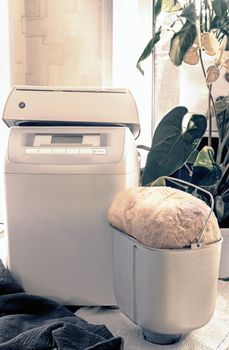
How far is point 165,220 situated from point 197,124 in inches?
15.5

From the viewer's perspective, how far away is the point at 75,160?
3.03 ft

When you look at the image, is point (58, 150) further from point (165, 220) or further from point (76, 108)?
point (165, 220)

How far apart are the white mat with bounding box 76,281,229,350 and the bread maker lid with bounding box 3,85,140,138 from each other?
1.29 feet

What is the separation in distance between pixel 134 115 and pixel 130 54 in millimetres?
639

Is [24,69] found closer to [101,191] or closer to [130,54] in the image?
[130,54]

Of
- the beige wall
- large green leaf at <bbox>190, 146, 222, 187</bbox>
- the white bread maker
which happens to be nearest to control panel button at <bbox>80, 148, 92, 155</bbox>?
the white bread maker

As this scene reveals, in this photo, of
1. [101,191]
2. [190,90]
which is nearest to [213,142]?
[190,90]

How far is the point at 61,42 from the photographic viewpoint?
62.4 inches

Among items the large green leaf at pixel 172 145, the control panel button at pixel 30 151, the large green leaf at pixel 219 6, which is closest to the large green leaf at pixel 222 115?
the large green leaf at pixel 172 145

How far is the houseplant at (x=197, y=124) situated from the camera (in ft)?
3.36

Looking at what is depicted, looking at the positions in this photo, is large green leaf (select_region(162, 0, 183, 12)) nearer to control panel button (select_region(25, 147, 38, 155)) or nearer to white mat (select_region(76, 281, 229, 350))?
control panel button (select_region(25, 147, 38, 155))

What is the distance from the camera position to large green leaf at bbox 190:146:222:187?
1.05 meters

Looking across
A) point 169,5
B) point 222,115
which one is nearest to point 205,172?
point 222,115

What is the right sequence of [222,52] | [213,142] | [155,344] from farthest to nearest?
[213,142]
[222,52]
[155,344]
